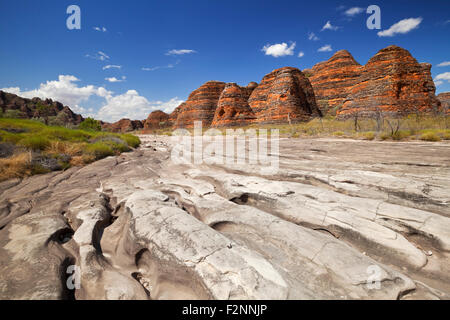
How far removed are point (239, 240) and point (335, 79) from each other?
172 feet

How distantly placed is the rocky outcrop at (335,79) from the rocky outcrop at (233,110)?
1794 centimetres

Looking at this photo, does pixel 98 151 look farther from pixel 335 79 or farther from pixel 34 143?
pixel 335 79

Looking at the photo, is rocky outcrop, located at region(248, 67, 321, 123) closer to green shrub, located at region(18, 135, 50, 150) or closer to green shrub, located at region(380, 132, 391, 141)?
green shrub, located at region(380, 132, 391, 141)

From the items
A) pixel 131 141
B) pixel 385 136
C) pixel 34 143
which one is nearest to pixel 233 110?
pixel 131 141

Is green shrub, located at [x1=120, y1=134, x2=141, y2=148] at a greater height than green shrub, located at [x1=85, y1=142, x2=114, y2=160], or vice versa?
green shrub, located at [x1=120, y1=134, x2=141, y2=148]

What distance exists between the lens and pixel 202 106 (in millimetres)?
52812

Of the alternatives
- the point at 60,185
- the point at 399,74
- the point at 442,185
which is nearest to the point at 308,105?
the point at 399,74

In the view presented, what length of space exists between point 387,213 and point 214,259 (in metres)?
2.63

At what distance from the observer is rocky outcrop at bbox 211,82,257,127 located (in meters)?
41.6

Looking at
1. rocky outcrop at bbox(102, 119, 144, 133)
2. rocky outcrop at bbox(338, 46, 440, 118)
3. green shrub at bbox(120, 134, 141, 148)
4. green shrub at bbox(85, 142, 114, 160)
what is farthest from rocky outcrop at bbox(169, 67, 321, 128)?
rocky outcrop at bbox(102, 119, 144, 133)

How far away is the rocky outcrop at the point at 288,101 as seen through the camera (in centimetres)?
3606

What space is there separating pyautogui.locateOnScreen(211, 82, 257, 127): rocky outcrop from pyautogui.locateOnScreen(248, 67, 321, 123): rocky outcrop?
8.40 ft
